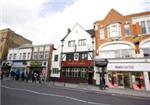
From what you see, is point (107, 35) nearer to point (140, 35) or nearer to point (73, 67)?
point (140, 35)

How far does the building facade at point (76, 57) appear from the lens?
26.6 meters

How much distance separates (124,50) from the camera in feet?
76.8

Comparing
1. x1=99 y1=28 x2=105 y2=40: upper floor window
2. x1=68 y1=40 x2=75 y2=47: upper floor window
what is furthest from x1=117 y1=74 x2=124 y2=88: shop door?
x1=68 y1=40 x2=75 y2=47: upper floor window

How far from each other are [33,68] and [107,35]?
1977 cm

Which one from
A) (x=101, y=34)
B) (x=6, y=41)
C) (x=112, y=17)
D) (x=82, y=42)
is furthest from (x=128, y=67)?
(x=6, y=41)

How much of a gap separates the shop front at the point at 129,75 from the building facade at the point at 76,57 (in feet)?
12.9

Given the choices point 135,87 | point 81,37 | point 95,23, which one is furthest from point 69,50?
point 135,87

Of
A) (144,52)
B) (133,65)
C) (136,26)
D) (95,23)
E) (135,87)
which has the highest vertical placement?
(95,23)

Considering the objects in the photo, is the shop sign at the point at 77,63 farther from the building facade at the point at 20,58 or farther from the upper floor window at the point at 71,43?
the building facade at the point at 20,58

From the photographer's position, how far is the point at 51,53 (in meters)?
33.2

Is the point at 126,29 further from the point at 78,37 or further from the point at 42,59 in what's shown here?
the point at 42,59

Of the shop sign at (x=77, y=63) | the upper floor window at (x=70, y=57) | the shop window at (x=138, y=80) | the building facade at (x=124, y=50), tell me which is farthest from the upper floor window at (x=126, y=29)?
the upper floor window at (x=70, y=57)

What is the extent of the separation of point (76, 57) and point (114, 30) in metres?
9.19

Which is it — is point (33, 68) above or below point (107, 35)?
below
